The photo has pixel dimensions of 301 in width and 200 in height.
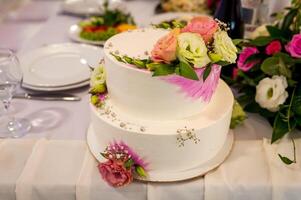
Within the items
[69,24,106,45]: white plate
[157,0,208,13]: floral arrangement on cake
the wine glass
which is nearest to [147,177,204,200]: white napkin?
the wine glass

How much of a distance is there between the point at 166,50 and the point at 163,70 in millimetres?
35

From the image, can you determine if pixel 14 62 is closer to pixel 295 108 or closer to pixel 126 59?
pixel 126 59

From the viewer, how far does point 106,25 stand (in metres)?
1.40

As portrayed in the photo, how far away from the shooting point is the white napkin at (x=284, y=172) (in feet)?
2.51

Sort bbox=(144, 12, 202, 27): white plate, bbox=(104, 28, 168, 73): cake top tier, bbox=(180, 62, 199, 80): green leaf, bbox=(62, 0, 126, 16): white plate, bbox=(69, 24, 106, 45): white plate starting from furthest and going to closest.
Result: 1. bbox=(62, 0, 126, 16): white plate
2. bbox=(144, 12, 202, 27): white plate
3. bbox=(69, 24, 106, 45): white plate
4. bbox=(104, 28, 168, 73): cake top tier
5. bbox=(180, 62, 199, 80): green leaf

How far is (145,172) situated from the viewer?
77 centimetres

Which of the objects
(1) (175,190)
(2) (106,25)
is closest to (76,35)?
(2) (106,25)

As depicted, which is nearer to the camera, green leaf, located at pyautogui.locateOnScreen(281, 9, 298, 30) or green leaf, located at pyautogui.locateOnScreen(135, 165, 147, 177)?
green leaf, located at pyautogui.locateOnScreen(135, 165, 147, 177)

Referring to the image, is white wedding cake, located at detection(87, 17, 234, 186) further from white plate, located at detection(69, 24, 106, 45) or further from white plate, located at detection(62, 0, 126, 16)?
white plate, located at detection(62, 0, 126, 16)

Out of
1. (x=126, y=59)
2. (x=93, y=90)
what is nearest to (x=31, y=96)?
(x=93, y=90)

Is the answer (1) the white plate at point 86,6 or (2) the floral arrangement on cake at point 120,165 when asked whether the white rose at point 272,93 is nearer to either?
(2) the floral arrangement on cake at point 120,165

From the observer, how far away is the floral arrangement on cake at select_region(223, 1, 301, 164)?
0.89 metres

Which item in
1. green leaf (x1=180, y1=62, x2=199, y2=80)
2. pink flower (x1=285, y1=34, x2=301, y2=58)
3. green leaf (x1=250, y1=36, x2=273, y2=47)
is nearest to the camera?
green leaf (x1=180, y1=62, x2=199, y2=80)

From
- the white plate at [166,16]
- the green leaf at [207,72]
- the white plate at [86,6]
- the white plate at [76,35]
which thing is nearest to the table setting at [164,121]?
the green leaf at [207,72]
